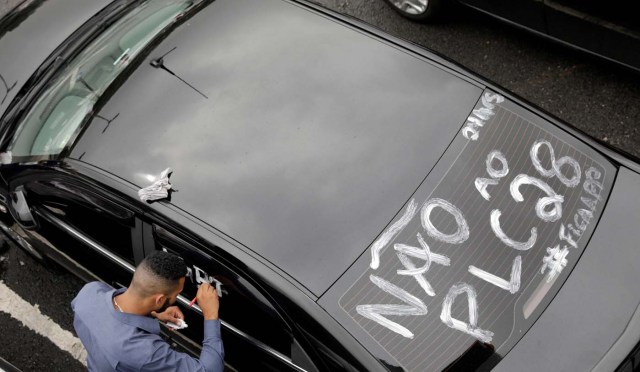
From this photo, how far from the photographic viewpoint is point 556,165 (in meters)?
3.34

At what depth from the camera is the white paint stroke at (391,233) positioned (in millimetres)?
3023

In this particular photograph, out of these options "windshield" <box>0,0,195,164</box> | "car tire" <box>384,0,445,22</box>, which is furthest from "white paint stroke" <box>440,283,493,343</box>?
"car tire" <box>384,0,445,22</box>

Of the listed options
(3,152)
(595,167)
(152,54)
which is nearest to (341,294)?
(595,167)

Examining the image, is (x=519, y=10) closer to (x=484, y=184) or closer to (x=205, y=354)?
(x=484, y=184)

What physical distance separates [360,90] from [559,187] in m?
0.93

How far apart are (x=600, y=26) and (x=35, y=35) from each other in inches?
125

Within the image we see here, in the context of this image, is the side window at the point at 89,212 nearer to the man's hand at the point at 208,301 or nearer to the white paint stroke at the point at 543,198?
the man's hand at the point at 208,301

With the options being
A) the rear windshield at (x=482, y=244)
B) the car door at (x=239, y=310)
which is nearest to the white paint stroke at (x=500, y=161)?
the rear windshield at (x=482, y=244)

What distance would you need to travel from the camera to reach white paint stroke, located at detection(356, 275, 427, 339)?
2.93m

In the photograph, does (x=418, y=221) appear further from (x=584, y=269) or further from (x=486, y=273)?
(x=584, y=269)

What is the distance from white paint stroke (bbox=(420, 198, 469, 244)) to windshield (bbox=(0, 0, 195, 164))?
5.29ft

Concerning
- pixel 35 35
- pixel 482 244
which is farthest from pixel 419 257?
pixel 35 35

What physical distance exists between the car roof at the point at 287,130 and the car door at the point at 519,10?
4.36 feet

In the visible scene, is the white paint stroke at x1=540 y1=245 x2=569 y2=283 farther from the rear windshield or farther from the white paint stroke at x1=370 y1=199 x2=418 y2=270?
the white paint stroke at x1=370 y1=199 x2=418 y2=270
